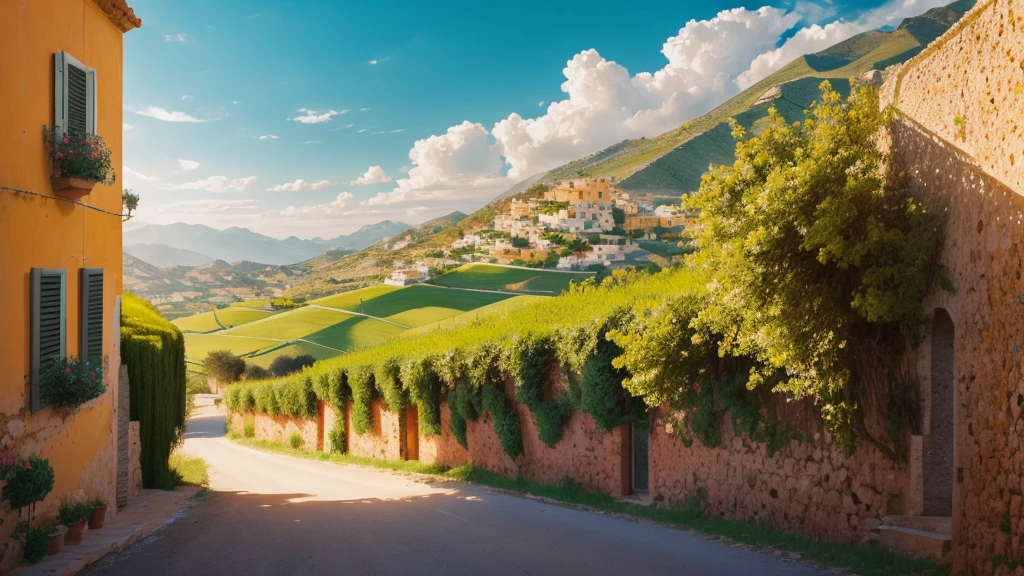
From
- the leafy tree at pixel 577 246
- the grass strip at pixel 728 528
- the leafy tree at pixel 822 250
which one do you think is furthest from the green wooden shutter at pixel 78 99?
the leafy tree at pixel 577 246

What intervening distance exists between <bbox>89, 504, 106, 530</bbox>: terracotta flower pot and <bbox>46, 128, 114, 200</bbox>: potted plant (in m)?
4.79

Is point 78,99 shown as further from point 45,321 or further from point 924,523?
point 924,523

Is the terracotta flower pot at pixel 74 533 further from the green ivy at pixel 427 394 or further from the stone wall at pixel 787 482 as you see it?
the green ivy at pixel 427 394

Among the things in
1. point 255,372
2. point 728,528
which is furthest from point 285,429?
point 255,372

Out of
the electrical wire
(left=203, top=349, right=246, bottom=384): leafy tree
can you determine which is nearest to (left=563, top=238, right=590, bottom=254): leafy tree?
(left=203, top=349, right=246, bottom=384): leafy tree

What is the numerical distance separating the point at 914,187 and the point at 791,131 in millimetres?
1849

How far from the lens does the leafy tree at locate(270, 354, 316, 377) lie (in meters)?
82.6

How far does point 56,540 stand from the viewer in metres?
10.4

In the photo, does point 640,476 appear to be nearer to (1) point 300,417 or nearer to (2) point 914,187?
(2) point 914,187

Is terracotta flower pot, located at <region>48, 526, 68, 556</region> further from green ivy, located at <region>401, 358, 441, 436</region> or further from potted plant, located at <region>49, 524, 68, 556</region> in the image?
green ivy, located at <region>401, 358, 441, 436</region>

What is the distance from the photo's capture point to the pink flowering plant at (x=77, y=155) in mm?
10969

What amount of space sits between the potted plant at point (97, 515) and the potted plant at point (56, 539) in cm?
149

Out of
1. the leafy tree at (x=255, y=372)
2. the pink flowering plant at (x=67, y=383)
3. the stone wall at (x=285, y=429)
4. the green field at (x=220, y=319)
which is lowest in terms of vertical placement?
the leafy tree at (x=255, y=372)

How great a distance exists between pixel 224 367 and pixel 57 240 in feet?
267
